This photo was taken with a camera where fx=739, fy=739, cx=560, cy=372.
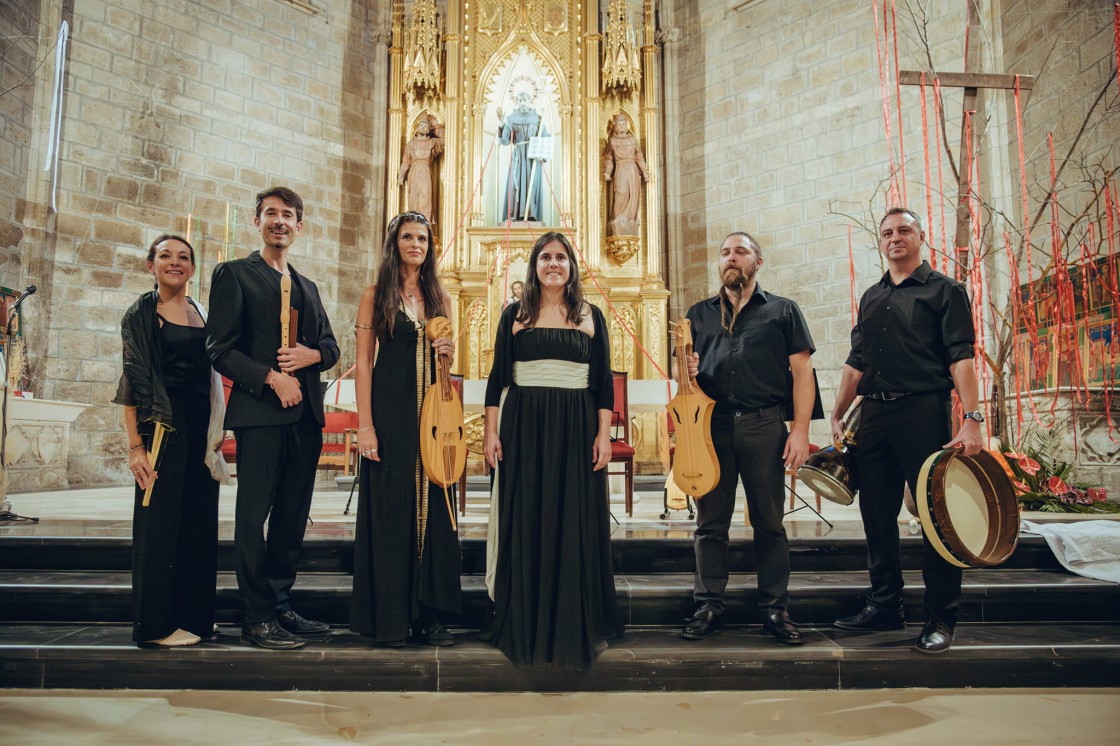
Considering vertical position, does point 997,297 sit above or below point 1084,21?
below

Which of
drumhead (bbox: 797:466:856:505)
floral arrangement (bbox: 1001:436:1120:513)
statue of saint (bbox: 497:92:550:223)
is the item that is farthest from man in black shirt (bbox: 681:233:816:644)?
statue of saint (bbox: 497:92:550:223)

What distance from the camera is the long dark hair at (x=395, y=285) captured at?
2525 mm

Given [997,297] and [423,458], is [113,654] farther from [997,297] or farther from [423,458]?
[997,297]

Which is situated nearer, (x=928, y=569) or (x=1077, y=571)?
(x=928, y=569)

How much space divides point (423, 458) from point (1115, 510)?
446 centimetres

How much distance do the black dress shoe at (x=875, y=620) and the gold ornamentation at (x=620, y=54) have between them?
682 cm

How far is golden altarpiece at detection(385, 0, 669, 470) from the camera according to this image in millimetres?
7871

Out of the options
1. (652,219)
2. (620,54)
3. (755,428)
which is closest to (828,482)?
(755,428)

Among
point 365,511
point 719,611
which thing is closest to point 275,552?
point 365,511

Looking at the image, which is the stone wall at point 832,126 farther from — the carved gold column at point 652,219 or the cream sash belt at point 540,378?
the cream sash belt at point 540,378

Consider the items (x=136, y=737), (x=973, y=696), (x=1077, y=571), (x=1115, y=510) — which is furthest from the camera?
(x=1115, y=510)

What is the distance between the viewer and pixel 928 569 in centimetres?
252

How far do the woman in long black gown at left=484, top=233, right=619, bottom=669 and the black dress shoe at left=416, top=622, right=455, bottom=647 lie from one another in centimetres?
15

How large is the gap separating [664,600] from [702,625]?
0.88 ft
